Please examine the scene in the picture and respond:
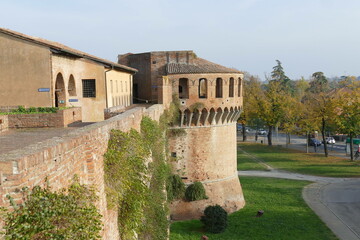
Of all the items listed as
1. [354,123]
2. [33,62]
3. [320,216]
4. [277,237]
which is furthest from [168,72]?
[354,123]

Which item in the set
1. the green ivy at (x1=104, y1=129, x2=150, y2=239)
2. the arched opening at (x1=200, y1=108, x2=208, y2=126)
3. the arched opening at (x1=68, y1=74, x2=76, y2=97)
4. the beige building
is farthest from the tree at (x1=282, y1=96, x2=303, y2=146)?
the green ivy at (x1=104, y1=129, x2=150, y2=239)

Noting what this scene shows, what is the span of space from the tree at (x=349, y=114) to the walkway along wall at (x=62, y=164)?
123 ft

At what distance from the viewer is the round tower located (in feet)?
74.6

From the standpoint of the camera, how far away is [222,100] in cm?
2367

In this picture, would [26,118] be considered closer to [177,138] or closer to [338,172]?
[177,138]

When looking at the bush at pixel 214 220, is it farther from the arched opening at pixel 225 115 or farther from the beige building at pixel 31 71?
the beige building at pixel 31 71

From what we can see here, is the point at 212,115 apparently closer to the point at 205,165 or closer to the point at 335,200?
the point at 205,165

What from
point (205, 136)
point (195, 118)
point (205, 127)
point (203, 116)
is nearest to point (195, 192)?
point (205, 136)

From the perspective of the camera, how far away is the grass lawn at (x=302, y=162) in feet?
120

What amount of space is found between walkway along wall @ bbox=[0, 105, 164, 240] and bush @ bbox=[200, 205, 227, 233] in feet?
44.5

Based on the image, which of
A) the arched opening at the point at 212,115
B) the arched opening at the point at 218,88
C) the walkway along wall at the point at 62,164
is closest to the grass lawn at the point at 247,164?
the arched opening at the point at 218,88

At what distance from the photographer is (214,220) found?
20359mm

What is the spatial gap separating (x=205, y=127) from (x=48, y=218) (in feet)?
64.2

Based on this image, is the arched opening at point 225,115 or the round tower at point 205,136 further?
the arched opening at point 225,115
